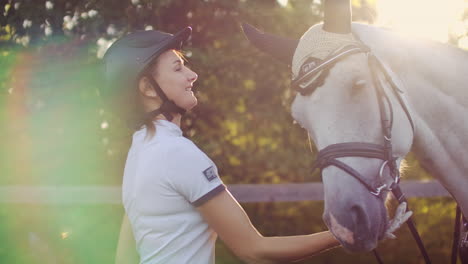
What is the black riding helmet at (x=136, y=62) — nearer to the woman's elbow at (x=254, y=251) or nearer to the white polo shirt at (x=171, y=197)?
the white polo shirt at (x=171, y=197)

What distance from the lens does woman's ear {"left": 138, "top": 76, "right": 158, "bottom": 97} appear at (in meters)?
2.32

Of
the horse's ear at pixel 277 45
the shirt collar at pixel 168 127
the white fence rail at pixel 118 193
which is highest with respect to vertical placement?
the horse's ear at pixel 277 45

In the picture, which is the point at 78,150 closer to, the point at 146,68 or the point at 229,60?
the point at 229,60

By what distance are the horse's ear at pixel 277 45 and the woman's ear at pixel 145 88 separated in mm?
573

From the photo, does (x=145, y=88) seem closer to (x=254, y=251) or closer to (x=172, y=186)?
(x=172, y=186)

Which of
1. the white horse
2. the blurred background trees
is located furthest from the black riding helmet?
the blurred background trees

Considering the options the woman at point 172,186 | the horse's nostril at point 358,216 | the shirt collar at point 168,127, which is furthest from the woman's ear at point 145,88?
the horse's nostril at point 358,216

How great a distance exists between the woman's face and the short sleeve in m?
0.33

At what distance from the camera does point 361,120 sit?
2027 mm

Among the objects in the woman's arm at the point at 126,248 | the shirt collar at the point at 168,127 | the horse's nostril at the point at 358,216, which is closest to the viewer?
the horse's nostril at the point at 358,216

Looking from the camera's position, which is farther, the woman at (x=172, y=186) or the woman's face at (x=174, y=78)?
the woman's face at (x=174, y=78)

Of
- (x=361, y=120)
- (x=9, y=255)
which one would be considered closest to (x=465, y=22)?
(x=361, y=120)

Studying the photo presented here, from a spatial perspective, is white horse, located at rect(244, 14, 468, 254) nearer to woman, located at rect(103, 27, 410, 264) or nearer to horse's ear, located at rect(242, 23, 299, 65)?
horse's ear, located at rect(242, 23, 299, 65)

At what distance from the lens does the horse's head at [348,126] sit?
192cm
